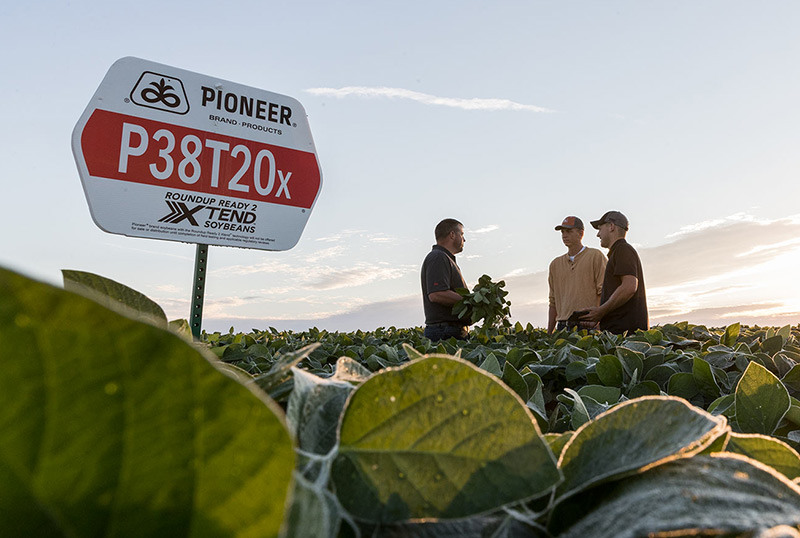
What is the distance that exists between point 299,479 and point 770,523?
0.74 ft

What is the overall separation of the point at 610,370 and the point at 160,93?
14.2 ft

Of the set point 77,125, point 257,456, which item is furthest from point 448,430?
point 77,125

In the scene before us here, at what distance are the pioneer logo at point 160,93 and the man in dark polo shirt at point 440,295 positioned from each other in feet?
8.13

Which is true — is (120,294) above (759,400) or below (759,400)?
above

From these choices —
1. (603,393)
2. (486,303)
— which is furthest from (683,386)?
(486,303)

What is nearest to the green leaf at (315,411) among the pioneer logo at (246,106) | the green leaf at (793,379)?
the green leaf at (793,379)

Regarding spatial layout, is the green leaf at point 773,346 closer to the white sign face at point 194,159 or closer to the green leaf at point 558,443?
the green leaf at point 558,443

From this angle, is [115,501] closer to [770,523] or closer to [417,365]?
[417,365]

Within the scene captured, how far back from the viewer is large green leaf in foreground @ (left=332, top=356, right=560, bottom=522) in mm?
337

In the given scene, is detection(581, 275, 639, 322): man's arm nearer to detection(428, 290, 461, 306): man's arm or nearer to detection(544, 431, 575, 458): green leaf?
detection(428, 290, 461, 306): man's arm

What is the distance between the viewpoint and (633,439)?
1.24 ft

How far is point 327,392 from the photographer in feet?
1.36

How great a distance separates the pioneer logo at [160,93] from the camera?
14.7 feet

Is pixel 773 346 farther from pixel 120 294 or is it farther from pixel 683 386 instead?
pixel 120 294
